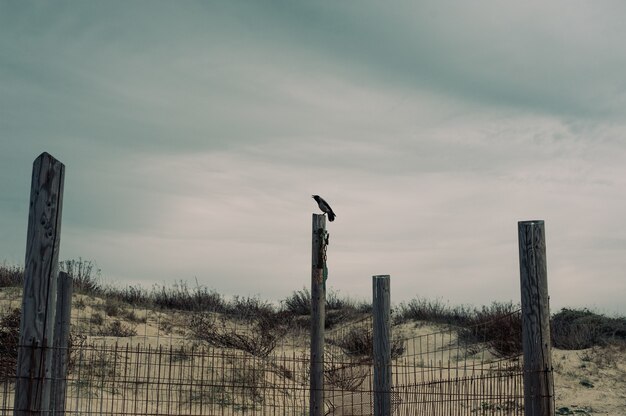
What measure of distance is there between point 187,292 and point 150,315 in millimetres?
2820

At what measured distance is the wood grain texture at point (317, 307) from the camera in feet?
31.2

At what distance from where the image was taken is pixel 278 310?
24.8 m

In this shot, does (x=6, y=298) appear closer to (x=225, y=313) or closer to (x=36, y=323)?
(x=225, y=313)

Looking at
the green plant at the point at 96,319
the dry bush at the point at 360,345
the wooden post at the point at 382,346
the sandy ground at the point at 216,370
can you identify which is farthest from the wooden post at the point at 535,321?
the green plant at the point at 96,319

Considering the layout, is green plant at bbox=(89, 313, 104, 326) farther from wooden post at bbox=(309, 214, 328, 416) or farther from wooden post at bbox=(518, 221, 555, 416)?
wooden post at bbox=(518, 221, 555, 416)

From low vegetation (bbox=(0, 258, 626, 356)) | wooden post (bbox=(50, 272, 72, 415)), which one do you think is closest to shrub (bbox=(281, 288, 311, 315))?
low vegetation (bbox=(0, 258, 626, 356))

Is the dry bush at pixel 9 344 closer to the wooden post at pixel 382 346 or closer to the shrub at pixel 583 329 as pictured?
the wooden post at pixel 382 346

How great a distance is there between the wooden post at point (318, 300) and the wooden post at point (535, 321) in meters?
2.86

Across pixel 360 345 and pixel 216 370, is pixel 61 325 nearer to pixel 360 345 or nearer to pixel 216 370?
pixel 216 370

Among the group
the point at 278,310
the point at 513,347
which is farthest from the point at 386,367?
the point at 278,310

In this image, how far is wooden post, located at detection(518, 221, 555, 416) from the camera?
300 inches

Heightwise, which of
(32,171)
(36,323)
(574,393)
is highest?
(32,171)

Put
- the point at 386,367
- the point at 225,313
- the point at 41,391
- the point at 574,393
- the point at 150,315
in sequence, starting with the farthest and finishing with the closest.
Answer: the point at 225,313
the point at 150,315
the point at 574,393
the point at 386,367
the point at 41,391

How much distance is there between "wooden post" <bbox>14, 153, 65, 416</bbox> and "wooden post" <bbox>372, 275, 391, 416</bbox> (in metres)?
4.55
